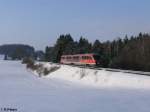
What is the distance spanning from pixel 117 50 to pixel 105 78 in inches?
2340

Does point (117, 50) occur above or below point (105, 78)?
above

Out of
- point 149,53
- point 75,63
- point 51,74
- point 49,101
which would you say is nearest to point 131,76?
point 49,101

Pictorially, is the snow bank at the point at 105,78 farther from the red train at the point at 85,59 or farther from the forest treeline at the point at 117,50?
the forest treeline at the point at 117,50

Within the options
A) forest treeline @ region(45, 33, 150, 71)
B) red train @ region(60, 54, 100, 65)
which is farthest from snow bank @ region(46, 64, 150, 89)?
forest treeline @ region(45, 33, 150, 71)

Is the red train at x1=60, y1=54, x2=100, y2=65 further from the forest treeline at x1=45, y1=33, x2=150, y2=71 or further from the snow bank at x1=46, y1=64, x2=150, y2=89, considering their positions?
the snow bank at x1=46, y1=64, x2=150, y2=89

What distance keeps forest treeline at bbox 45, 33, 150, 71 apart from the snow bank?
12332mm

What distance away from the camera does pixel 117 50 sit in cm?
9238

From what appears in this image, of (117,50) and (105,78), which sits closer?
(105,78)

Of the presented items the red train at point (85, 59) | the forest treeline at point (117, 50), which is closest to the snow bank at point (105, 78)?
the red train at point (85, 59)

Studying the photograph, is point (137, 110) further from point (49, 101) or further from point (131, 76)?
point (131, 76)

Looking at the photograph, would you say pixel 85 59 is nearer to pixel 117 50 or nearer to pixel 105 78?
pixel 105 78

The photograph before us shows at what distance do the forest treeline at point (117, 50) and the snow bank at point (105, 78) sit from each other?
12332 mm

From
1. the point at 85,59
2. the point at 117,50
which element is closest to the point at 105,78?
the point at 85,59

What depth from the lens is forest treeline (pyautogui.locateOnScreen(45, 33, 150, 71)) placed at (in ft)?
196
